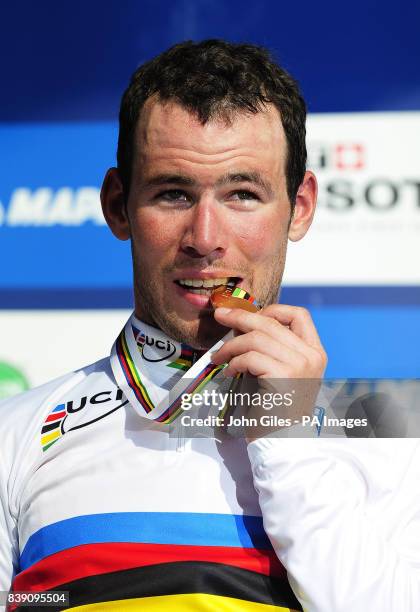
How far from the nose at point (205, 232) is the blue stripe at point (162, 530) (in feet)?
1.47

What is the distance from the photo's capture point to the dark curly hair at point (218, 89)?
151cm

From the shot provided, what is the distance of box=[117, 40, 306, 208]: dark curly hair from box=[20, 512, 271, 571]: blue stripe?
0.65 meters

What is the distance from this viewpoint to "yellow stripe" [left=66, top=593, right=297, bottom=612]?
1217 millimetres

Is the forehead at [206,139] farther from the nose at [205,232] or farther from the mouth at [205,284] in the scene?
the mouth at [205,284]

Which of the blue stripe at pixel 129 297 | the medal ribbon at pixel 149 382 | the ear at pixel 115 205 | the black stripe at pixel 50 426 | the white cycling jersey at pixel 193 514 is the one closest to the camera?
the white cycling jersey at pixel 193 514

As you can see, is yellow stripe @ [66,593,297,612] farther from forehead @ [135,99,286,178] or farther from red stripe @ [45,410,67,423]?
forehead @ [135,99,286,178]

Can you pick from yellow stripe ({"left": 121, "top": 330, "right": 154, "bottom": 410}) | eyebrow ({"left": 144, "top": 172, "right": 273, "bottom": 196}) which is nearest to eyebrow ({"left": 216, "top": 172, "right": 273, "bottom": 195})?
eyebrow ({"left": 144, "top": 172, "right": 273, "bottom": 196})

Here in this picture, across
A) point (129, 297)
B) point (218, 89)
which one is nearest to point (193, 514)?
point (218, 89)

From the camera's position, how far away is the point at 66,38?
2762 millimetres

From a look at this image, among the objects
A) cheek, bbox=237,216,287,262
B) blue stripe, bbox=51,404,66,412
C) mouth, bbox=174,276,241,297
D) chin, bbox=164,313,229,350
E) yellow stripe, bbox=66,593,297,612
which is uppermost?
cheek, bbox=237,216,287,262

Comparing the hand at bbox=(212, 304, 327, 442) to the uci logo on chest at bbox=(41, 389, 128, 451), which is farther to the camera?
the uci logo on chest at bbox=(41, 389, 128, 451)

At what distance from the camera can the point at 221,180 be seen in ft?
4.83

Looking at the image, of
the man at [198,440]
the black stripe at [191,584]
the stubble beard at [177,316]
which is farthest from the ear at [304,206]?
the black stripe at [191,584]

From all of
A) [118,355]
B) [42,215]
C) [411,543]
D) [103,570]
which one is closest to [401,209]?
[42,215]
